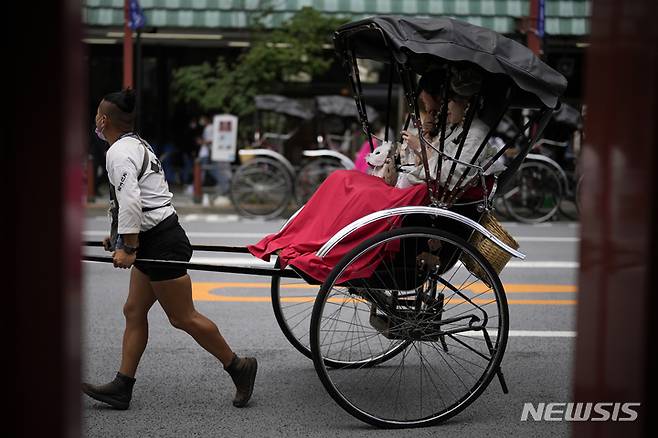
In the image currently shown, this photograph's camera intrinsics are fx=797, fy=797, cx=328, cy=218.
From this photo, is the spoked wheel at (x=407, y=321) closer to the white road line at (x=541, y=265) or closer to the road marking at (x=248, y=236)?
the white road line at (x=541, y=265)

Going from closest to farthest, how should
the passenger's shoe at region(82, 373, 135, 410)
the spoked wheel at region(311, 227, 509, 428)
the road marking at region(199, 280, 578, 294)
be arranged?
the spoked wheel at region(311, 227, 509, 428)
the passenger's shoe at region(82, 373, 135, 410)
the road marking at region(199, 280, 578, 294)

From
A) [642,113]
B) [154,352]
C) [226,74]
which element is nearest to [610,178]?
[642,113]

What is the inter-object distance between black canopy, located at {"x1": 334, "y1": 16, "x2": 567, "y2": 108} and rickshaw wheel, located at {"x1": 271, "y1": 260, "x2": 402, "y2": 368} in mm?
1240

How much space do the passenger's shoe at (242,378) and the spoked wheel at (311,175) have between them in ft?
29.4

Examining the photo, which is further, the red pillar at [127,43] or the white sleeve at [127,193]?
the red pillar at [127,43]

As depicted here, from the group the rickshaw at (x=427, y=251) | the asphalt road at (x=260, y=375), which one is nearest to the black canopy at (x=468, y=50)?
the rickshaw at (x=427, y=251)

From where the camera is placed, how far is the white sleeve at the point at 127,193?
3.71m

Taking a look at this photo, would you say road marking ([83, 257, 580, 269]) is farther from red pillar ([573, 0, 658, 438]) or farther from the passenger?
red pillar ([573, 0, 658, 438])

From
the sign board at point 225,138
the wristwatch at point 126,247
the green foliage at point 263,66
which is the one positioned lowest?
the wristwatch at point 126,247

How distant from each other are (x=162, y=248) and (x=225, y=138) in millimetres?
10707

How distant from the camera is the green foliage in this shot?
49.1 ft

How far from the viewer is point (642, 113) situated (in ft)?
5.42

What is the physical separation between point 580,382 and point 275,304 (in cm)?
288

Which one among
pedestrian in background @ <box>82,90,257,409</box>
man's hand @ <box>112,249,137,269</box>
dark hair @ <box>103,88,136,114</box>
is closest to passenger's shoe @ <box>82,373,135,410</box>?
pedestrian in background @ <box>82,90,257,409</box>
